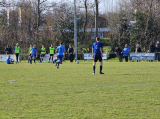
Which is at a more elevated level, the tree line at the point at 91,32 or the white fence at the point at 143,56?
the tree line at the point at 91,32

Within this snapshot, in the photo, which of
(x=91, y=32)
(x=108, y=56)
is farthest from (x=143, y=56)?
(x=91, y=32)

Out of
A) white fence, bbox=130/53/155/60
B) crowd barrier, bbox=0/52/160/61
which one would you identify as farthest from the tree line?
white fence, bbox=130/53/155/60

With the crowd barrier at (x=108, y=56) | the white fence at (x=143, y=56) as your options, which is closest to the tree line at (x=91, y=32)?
the crowd barrier at (x=108, y=56)

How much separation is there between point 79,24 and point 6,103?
117ft

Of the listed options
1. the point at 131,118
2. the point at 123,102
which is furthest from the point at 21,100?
the point at 131,118

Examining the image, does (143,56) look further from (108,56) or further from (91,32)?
(91,32)

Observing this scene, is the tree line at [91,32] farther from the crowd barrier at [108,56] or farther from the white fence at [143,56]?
the white fence at [143,56]

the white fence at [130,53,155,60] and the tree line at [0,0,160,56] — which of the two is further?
the tree line at [0,0,160,56]

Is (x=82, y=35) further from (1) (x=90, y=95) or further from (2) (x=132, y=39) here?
(1) (x=90, y=95)

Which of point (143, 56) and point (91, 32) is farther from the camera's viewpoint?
point (91, 32)

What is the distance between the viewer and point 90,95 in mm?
8680

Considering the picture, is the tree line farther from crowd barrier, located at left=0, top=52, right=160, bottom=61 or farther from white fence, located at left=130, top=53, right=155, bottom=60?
white fence, located at left=130, top=53, right=155, bottom=60

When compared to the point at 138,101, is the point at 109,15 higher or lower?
higher

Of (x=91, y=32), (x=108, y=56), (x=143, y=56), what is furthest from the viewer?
(x=91, y=32)
